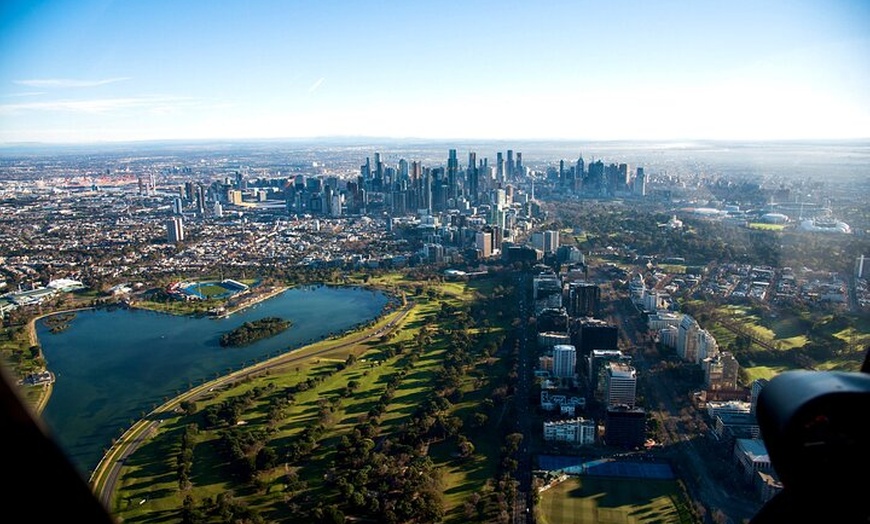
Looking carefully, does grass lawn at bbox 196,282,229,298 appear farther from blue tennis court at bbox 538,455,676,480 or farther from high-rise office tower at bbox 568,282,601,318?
blue tennis court at bbox 538,455,676,480

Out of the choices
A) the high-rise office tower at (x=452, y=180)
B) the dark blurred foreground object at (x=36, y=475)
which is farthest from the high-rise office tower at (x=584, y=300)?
the high-rise office tower at (x=452, y=180)

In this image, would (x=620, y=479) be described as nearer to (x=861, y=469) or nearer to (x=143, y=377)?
(x=861, y=469)

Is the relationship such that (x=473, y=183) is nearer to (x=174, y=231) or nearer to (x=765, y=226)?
(x=765, y=226)

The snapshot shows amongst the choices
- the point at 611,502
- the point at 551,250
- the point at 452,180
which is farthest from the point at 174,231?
the point at 611,502

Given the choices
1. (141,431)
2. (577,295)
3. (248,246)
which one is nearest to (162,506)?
(141,431)

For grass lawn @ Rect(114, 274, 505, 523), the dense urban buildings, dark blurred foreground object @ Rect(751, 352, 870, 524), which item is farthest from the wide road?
dark blurred foreground object @ Rect(751, 352, 870, 524)

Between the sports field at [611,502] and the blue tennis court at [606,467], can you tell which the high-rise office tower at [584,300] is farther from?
the sports field at [611,502]
